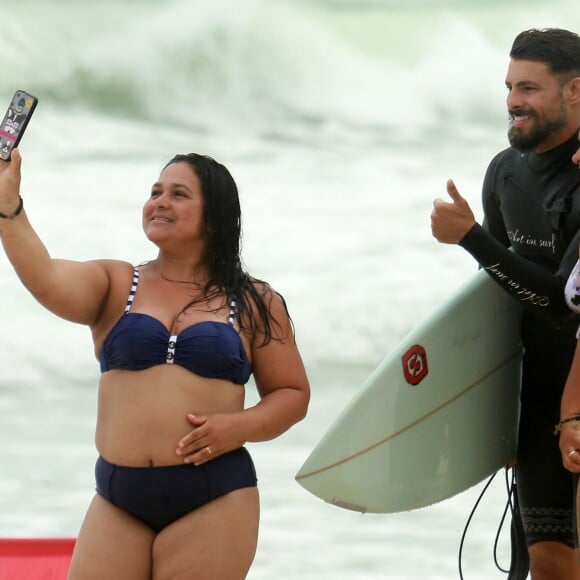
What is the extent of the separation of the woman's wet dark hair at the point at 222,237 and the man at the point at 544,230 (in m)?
0.35

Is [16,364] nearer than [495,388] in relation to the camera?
No

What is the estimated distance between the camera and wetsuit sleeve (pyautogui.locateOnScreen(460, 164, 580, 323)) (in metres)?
2.33

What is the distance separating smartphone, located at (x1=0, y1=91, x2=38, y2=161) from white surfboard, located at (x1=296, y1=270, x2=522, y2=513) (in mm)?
913

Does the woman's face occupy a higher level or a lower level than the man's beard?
lower

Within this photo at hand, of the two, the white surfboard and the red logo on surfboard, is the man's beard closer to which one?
the white surfboard

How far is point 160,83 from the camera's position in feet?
32.4

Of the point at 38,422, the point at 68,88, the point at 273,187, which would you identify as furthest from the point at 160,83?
the point at 38,422

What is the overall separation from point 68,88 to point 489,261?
783 centimetres

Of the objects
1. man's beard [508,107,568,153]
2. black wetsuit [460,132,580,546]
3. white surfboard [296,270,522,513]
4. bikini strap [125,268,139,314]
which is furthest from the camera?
white surfboard [296,270,522,513]

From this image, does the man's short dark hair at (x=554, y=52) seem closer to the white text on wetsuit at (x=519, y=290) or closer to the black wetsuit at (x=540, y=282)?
the black wetsuit at (x=540, y=282)

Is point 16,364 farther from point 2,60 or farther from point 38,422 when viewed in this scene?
point 2,60

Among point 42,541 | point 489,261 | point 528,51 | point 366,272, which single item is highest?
point 366,272

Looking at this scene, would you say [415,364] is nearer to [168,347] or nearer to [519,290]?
[519,290]

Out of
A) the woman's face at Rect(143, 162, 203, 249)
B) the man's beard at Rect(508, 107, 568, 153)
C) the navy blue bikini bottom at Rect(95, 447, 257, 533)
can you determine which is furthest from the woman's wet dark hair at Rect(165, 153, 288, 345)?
the man's beard at Rect(508, 107, 568, 153)
